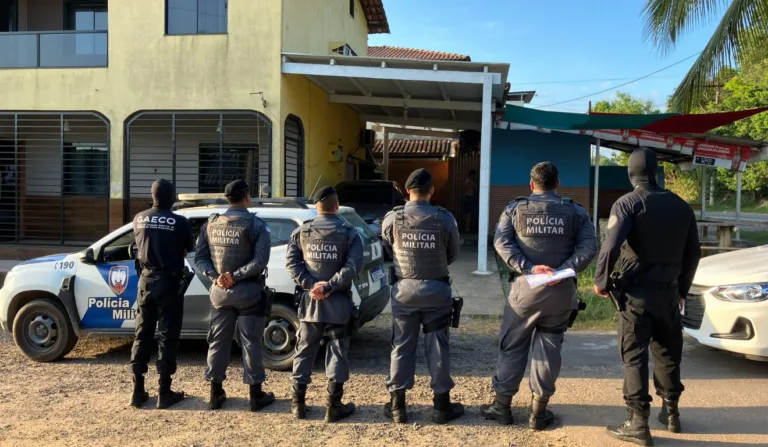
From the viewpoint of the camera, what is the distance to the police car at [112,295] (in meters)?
5.53

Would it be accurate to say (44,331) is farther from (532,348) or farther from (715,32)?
(715,32)

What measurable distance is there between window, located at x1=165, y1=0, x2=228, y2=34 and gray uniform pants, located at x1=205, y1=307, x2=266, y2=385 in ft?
25.8

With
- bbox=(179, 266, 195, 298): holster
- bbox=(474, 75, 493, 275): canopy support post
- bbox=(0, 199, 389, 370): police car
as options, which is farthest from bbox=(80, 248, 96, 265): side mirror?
bbox=(474, 75, 493, 275): canopy support post

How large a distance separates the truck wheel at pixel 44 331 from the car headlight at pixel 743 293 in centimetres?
618

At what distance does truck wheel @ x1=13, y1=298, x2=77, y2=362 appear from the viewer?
578 cm

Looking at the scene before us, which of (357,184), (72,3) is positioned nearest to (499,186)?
(357,184)

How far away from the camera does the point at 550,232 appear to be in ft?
13.6

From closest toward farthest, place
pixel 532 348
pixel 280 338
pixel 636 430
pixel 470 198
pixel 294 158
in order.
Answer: pixel 636 430 < pixel 532 348 < pixel 280 338 < pixel 294 158 < pixel 470 198

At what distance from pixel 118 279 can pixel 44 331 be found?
1.01 metres

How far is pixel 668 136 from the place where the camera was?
13.3 metres

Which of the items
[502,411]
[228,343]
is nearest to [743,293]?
[502,411]

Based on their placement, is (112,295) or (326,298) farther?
(112,295)

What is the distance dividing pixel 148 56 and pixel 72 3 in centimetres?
403

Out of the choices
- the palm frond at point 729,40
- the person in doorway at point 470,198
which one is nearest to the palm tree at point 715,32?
the palm frond at point 729,40
